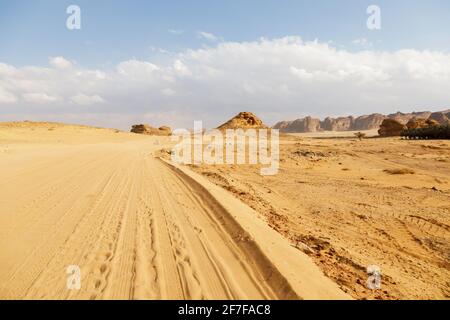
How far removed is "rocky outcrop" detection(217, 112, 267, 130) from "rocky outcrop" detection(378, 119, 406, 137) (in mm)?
26004

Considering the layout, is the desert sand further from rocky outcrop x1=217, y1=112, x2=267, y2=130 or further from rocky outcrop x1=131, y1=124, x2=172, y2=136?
rocky outcrop x1=131, y1=124, x2=172, y2=136

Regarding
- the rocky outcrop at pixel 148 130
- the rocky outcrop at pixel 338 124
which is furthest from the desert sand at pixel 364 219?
the rocky outcrop at pixel 338 124

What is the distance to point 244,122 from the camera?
51562 millimetres

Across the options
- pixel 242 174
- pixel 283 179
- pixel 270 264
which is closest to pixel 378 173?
pixel 283 179

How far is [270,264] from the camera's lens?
4996 millimetres

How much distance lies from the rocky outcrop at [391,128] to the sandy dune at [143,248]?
62.4 metres

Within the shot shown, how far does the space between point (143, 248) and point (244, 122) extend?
153 feet

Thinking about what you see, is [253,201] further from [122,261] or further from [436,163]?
[436,163]

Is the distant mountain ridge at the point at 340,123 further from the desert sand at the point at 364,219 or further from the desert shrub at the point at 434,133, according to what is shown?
the desert sand at the point at 364,219

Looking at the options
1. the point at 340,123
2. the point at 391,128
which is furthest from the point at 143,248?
the point at 340,123

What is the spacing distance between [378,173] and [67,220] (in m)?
15.3

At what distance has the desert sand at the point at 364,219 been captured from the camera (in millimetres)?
5739
